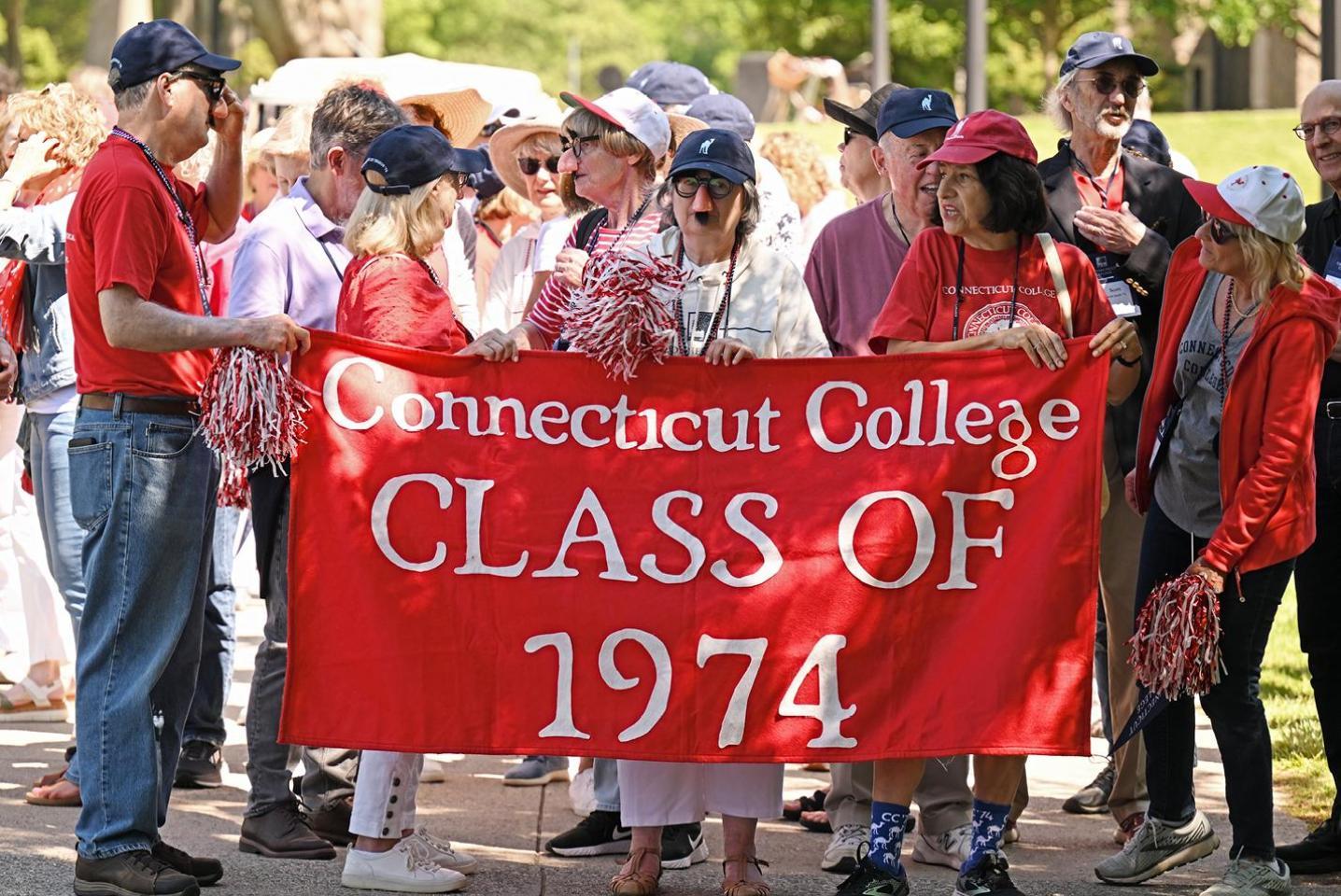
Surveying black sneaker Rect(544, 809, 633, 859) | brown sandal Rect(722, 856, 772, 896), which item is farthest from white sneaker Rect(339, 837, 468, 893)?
brown sandal Rect(722, 856, 772, 896)

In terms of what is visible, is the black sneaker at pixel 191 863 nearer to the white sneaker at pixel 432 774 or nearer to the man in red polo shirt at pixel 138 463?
the man in red polo shirt at pixel 138 463

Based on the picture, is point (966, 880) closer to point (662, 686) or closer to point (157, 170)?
point (662, 686)

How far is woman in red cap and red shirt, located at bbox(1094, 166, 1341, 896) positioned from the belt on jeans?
2713mm

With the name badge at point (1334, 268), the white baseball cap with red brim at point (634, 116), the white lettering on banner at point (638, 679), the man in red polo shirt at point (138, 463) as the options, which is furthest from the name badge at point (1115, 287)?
the man in red polo shirt at point (138, 463)

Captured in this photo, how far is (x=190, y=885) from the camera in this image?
17.4 ft

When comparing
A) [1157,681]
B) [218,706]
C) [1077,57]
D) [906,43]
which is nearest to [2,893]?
[218,706]

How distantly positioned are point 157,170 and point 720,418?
1660 mm

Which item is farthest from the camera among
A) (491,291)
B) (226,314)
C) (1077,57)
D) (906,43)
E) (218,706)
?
(906,43)

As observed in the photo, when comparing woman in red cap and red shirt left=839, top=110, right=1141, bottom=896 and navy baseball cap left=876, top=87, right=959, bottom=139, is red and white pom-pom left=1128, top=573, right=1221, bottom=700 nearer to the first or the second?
Result: woman in red cap and red shirt left=839, top=110, right=1141, bottom=896

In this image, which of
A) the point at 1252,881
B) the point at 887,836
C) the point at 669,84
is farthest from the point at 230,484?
the point at 669,84

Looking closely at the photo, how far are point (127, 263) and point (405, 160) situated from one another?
846 millimetres

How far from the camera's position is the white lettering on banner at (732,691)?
17.8ft

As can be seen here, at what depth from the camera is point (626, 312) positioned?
528cm

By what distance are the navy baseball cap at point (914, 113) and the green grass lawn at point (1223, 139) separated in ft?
66.9
